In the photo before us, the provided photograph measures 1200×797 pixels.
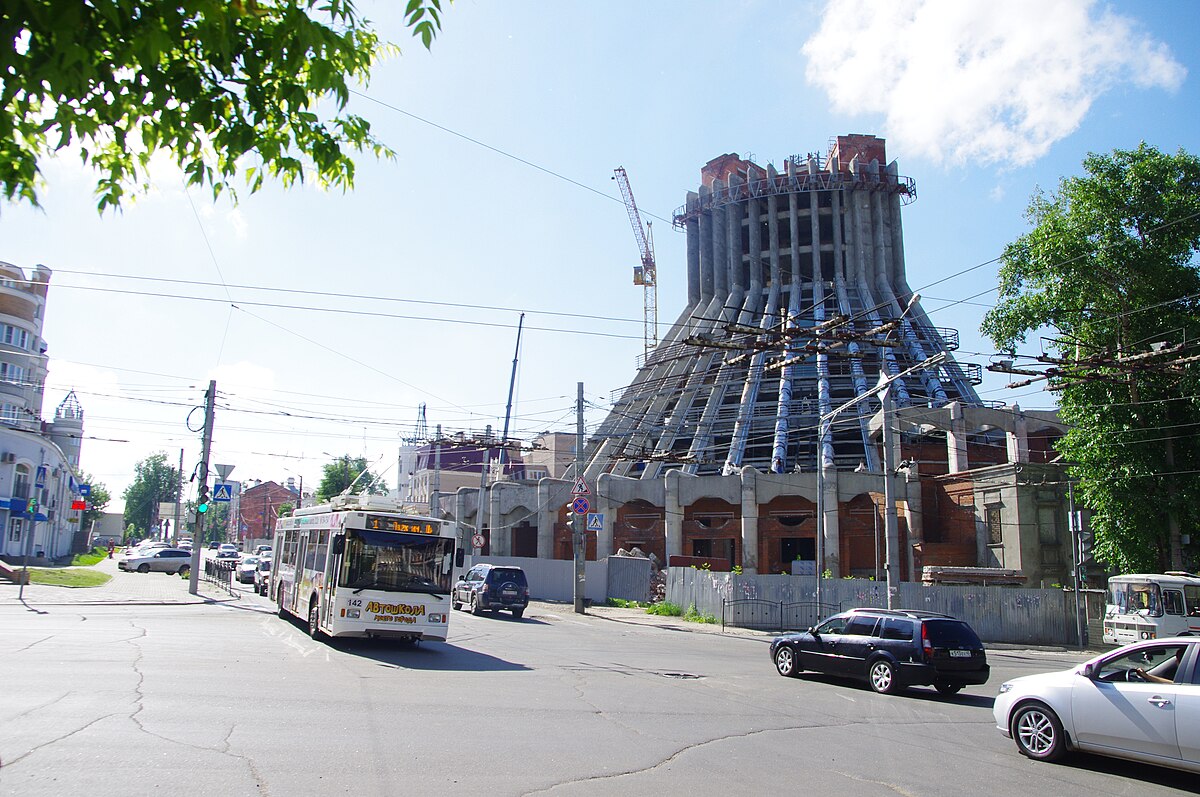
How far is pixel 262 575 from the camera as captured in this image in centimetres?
3581

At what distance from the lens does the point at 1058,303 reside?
29.2 meters

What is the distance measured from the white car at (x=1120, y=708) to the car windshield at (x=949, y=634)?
478 centimetres

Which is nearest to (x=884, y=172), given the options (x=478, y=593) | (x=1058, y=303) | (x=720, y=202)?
(x=720, y=202)

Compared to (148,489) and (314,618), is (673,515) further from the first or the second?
(148,489)

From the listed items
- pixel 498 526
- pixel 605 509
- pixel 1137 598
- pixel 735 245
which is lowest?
pixel 1137 598

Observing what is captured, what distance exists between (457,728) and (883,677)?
8.25m

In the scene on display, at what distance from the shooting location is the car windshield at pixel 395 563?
54.2ft

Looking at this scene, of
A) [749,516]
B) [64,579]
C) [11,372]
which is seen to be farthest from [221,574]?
[11,372]

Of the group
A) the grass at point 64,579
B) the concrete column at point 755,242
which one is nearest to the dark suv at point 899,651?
the grass at point 64,579

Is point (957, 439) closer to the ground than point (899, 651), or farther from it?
farther from it

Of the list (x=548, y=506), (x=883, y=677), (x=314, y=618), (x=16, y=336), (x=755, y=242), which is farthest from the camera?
(x=755, y=242)

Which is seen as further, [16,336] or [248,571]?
[16,336]

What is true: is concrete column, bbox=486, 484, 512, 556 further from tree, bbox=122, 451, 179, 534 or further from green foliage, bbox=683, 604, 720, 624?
tree, bbox=122, 451, 179, 534

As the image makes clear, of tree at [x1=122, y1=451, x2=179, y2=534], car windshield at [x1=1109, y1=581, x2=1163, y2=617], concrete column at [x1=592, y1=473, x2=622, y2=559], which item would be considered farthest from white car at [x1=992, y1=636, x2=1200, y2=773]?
tree at [x1=122, y1=451, x2=179, y2=534]
